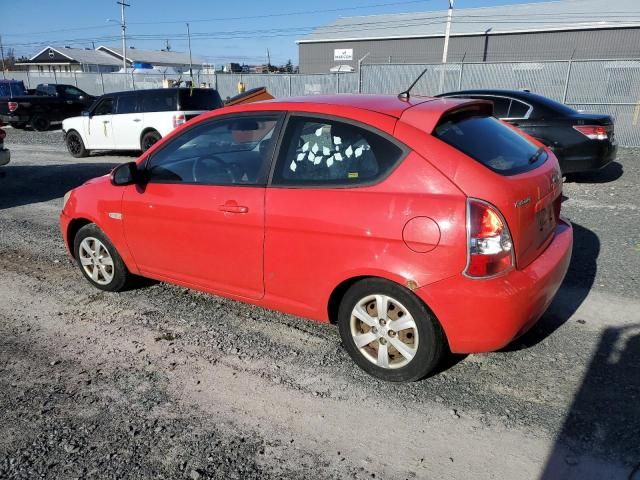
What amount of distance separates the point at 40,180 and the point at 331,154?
903 centimetres

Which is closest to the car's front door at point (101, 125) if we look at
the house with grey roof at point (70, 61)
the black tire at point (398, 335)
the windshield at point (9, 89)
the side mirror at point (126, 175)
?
the side mirror at point (126, 175)

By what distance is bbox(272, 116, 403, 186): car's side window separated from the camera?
2.89 meters

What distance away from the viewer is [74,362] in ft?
11.2

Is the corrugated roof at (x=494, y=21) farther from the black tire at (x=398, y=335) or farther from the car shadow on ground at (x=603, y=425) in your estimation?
the black tire at (x=398, y=335)

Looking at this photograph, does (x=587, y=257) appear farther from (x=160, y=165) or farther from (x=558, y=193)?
(x=160, y=165)

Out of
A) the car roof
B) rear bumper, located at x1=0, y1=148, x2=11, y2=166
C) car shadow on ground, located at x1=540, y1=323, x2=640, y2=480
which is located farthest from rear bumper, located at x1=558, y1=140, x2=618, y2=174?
rear bumper, located at x1=0, y1=148, x2=11, y2=166

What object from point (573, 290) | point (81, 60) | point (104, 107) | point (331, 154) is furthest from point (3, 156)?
point (81, 60)

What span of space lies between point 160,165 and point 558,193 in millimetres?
2888

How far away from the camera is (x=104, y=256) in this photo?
4.41 m

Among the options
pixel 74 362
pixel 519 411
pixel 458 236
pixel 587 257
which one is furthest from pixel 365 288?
pixel 587 257

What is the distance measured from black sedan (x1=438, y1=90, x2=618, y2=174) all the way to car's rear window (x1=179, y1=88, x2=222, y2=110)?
7149 millimetres

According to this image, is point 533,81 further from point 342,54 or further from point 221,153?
point 342,54

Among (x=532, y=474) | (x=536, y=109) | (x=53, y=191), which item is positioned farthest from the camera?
(x=53, y=191)

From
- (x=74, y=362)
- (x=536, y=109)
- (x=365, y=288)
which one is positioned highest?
(x=536, y=109)
